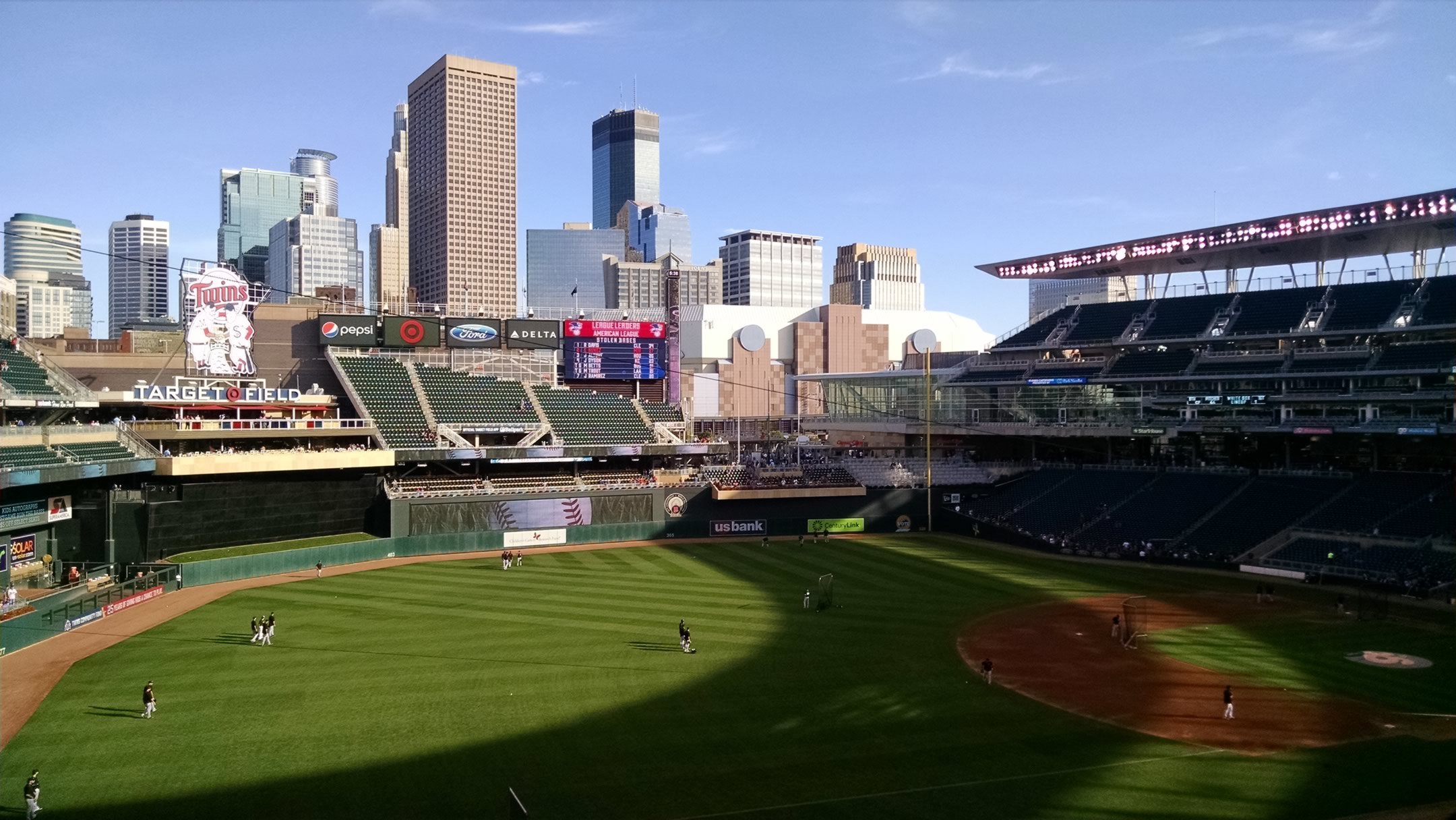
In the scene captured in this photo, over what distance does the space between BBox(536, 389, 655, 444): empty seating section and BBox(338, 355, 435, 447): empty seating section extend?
28.5 feet

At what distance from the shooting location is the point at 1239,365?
202 ft

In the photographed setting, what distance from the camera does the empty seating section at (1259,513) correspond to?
5100cm

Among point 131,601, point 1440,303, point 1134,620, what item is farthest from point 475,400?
point 1440,303

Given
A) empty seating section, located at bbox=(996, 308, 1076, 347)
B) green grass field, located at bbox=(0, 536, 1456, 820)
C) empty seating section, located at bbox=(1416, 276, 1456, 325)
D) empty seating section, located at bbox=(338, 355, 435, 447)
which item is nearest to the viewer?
green grass field, located at bbox=(0, 536, 1456, 820)

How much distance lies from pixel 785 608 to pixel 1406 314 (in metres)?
42.2

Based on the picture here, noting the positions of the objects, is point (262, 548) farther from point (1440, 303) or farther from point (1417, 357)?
point (1440, 303)

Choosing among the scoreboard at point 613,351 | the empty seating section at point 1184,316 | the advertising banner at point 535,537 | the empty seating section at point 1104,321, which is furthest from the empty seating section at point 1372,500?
the scoreboard at point 613,351

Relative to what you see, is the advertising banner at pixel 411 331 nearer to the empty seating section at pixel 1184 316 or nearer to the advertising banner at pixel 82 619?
the advertising banner at pixel 82 619

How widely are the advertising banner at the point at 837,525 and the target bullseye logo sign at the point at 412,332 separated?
94.3ft

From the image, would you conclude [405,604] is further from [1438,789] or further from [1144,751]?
[1438,789]

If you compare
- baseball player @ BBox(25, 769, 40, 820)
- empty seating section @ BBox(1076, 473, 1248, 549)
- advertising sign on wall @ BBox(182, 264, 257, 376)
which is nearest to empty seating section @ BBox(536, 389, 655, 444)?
advertising sign on wall @ BBox(182, 264, 257, 376)

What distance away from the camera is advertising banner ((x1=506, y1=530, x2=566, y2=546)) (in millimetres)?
58188

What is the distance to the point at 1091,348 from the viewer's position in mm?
71062

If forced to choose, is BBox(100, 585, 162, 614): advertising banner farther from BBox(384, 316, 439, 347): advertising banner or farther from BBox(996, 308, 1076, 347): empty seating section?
BBox(996, 308, 1076, 347): empty seating section
